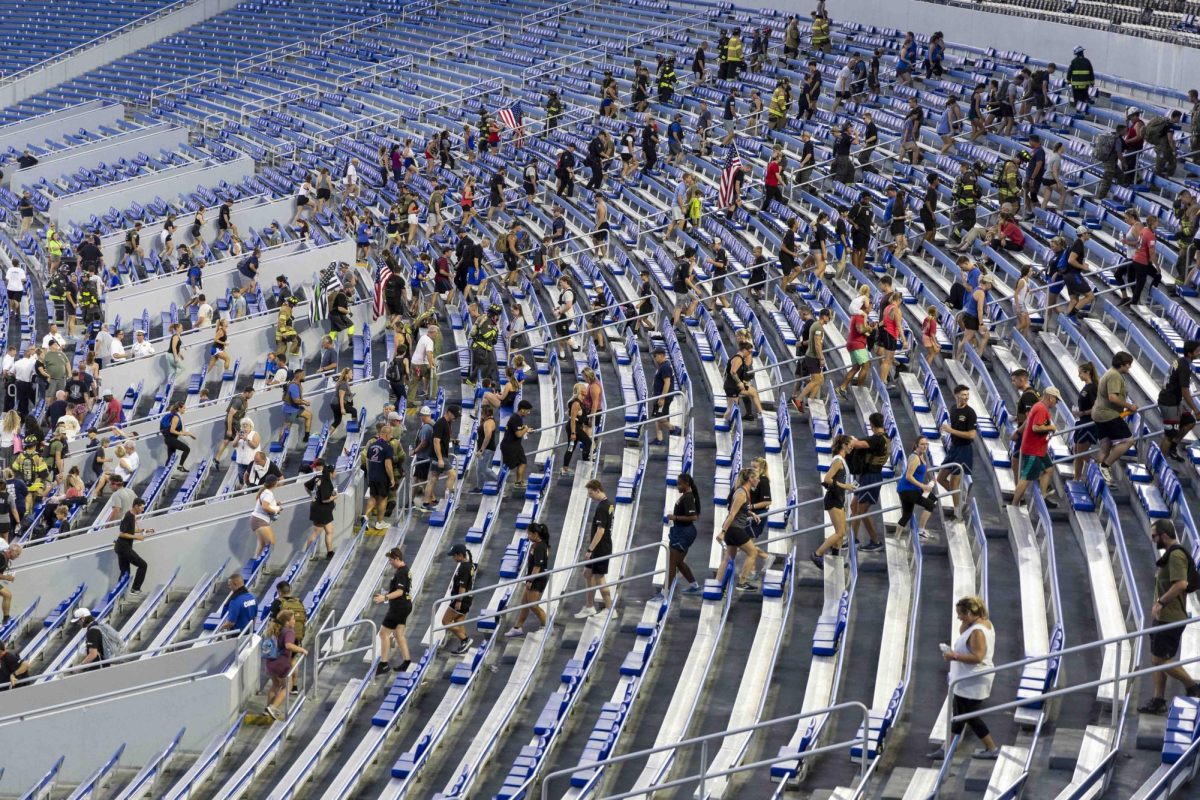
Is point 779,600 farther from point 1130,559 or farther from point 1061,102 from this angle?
point 1061,102

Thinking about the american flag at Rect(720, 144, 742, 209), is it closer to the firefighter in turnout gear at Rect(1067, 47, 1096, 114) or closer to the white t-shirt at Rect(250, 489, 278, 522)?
the firefighter in turnout gear at Rect(1067, 47, 1096, 114)

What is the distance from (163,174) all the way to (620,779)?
27.2 m

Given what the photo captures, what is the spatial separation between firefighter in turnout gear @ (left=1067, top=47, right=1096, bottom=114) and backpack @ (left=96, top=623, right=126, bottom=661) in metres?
17.6

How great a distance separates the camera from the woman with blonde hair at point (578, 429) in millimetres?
17562

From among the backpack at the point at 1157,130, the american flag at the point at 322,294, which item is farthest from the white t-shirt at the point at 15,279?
the backpack at the point at 1157,130

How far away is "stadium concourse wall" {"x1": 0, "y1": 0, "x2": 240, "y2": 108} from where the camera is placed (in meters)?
45.9

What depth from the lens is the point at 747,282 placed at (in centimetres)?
2323

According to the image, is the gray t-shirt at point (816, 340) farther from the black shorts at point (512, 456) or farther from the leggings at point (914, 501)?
the leggings at point (914, 501)

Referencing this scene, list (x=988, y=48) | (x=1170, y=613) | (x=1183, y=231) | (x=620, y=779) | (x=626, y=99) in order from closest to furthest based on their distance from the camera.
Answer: (x=1170, y=613), (x=620, y=779), (x=1183, y=231), (x=988, y=48), (x=626, y=99)

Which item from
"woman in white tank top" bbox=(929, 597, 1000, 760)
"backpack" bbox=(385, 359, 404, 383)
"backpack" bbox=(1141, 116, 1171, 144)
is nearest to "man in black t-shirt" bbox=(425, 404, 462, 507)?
"backpack" bbox=(385, 359, 404, 383)

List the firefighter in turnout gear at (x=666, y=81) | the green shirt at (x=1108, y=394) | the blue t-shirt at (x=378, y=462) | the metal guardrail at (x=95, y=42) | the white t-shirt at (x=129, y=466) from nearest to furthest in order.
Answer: the green shirt at (x=1108, y=394) < the blue t-shirt at (x=378, y=462) < the white t-shirt at (x=129, y=466) < the firefighter in turnout gear at (x=666, y=81) < the metal guardrail at (x=95, y=42)

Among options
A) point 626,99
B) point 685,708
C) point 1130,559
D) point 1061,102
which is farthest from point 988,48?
point 685,708

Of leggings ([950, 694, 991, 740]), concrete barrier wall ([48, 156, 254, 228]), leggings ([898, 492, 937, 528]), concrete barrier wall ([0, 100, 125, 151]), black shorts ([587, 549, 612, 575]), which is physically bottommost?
concrete barrier wall ([0, 100, 125, 151])

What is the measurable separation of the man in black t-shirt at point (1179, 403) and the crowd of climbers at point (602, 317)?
0.10ft
